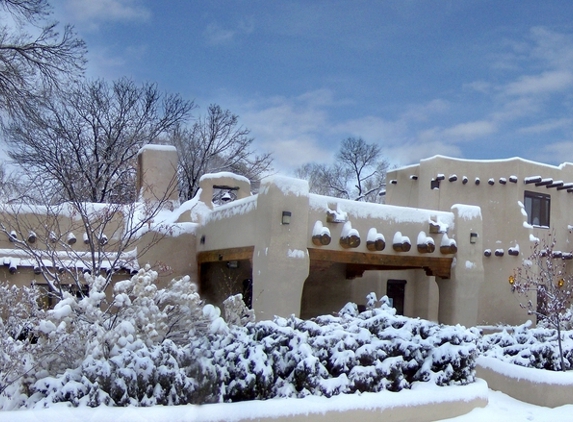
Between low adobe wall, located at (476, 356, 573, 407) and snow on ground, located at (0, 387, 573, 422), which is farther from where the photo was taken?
low adobe wall, located at (476, 356, 573, 407)

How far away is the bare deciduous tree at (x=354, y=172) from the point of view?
33031mm

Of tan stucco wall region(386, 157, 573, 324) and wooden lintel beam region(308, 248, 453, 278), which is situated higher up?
tan stucco wall region(386, 157, 573, 324)

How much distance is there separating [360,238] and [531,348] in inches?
161

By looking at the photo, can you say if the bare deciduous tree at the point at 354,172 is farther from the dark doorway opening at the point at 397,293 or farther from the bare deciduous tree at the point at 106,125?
the dark doorway opening at the point at 397,293

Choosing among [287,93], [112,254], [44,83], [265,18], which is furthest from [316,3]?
[44,83]

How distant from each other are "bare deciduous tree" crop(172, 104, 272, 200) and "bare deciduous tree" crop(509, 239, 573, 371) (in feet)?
49.6

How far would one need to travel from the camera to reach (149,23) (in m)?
6.32

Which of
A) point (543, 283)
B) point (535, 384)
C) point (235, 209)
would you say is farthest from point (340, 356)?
point (543, 283)

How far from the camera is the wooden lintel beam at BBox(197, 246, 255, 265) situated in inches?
460

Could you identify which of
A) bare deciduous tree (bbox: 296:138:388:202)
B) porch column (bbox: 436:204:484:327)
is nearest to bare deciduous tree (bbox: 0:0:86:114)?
porch column (bbox: 436:204:484:327)

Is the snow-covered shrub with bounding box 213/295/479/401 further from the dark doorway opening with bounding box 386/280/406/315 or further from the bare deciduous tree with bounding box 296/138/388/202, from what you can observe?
the bare deciduous tree with bounding box 296/138/388/202

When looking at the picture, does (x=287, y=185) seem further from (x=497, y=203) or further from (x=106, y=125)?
(x=106, y=125)

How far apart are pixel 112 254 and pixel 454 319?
847 cm

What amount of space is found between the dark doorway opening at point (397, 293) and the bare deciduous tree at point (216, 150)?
13.0m
